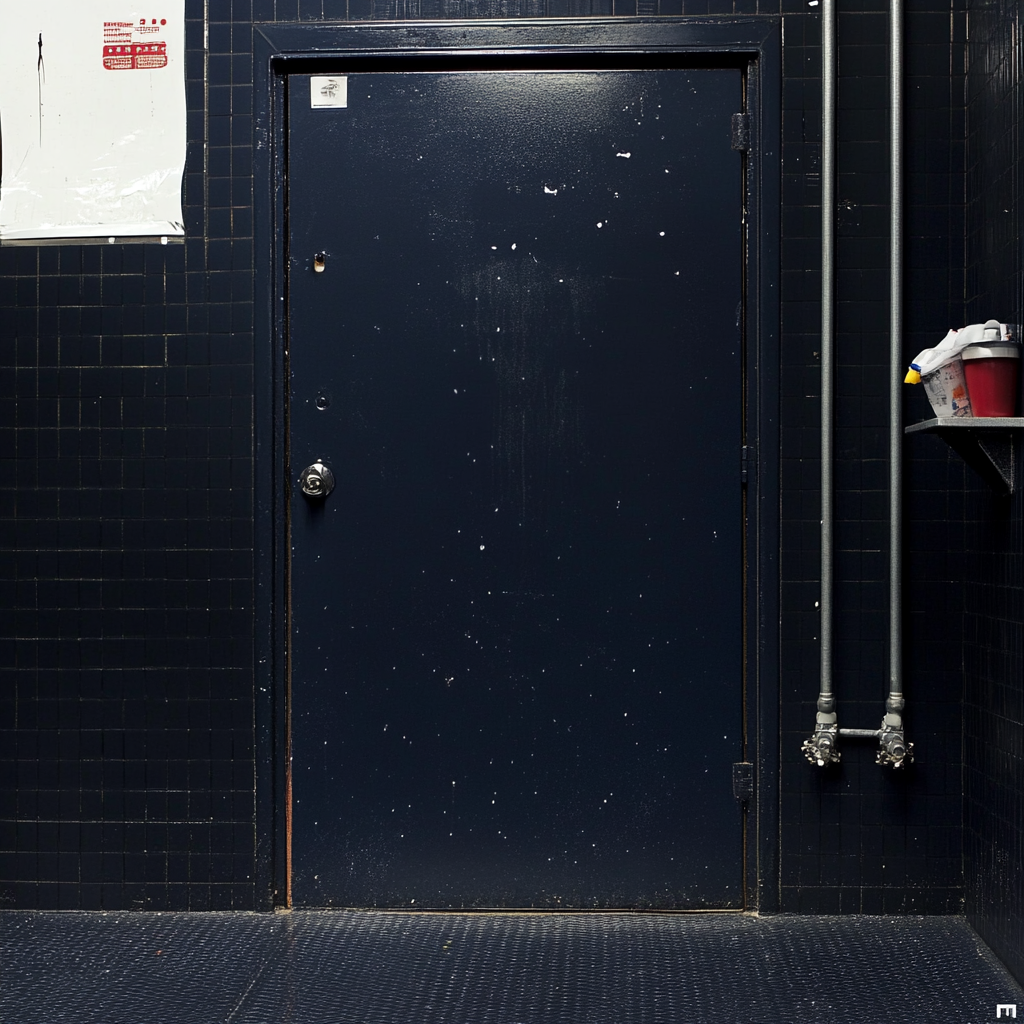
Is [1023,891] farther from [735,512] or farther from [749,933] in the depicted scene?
[735,512]

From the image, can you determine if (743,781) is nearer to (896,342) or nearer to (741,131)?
(896,342)

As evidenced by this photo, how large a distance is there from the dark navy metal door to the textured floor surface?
0.45 ft

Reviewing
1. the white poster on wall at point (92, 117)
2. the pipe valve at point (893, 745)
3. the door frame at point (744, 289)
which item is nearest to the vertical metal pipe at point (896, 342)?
the pipe valve at point (893, 745)

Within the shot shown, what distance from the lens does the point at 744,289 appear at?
248cm

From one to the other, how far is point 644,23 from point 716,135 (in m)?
0.30

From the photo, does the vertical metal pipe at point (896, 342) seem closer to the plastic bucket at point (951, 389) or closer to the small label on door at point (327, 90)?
the plastic bucket at point (951, 389)

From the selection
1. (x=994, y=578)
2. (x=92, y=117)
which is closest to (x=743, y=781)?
(x=994, y=578)

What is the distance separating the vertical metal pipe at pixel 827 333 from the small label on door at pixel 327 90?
3.66 ft

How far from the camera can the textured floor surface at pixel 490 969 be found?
6.62 feet

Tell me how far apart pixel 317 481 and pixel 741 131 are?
1.28 metres

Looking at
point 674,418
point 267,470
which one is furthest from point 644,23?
point 267,470

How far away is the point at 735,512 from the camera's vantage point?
Result: 2496mm

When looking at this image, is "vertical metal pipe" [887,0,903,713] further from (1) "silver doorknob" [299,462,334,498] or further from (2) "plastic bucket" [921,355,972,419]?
(1) "silver doorknob" [299,462,334,498]

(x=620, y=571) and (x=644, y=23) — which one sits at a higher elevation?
(x=644, y=23)
